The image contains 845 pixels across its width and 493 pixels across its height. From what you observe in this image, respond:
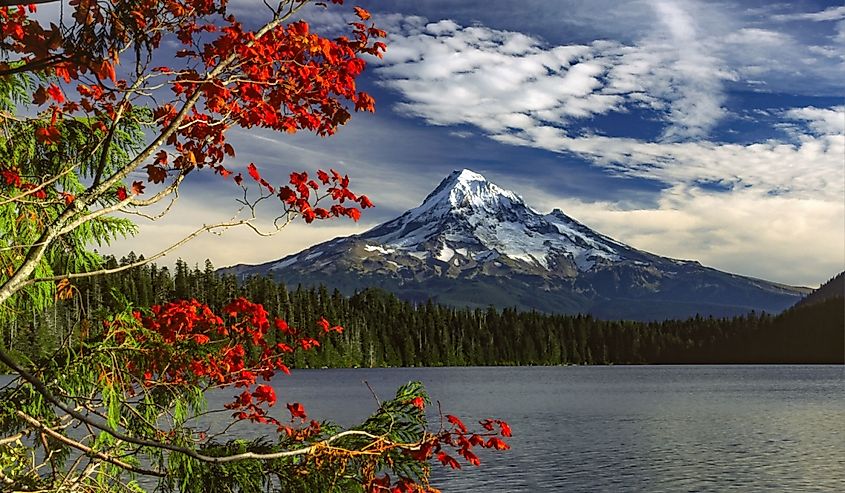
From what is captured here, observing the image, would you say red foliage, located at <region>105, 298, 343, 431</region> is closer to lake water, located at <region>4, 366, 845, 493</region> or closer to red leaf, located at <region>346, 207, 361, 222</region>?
red leaf, located at <region>346, 207, 361, 222</region>

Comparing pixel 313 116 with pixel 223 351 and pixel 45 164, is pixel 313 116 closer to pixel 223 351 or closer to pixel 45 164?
pixel 223 351

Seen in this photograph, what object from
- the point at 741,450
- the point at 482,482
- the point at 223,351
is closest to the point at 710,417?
the point at 741,450

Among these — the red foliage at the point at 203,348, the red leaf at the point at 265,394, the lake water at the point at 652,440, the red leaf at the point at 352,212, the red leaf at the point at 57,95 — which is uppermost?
the red leaf at the point at 57,95

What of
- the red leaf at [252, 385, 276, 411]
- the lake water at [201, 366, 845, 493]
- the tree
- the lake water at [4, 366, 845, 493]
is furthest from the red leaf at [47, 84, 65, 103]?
the lake water at [4, 366, 845, 493]

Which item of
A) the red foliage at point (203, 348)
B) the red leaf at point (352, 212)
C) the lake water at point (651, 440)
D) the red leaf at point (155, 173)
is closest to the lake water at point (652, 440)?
the lake water at point (651, 440)

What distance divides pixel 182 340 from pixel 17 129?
2.74m

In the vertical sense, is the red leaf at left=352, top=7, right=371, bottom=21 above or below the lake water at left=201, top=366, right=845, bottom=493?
above

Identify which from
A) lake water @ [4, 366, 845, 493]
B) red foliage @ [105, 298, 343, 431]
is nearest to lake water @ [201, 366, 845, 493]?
lake water @ [4, 366, 845, 493]

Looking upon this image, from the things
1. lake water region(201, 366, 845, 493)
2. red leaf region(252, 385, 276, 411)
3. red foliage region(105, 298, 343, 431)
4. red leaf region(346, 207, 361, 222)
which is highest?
red leaf region(346, 207, 361, 222)

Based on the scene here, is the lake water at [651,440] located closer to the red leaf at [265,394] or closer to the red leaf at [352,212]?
the red leaf at [265,394]

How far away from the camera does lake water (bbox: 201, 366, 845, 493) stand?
1387 inches

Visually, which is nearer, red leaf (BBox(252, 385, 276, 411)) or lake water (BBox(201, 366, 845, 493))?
red leaf (BBox(252, 385, 276, 411))

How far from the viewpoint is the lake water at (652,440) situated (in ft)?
116

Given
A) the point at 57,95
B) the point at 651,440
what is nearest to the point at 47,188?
the point at 57,95
